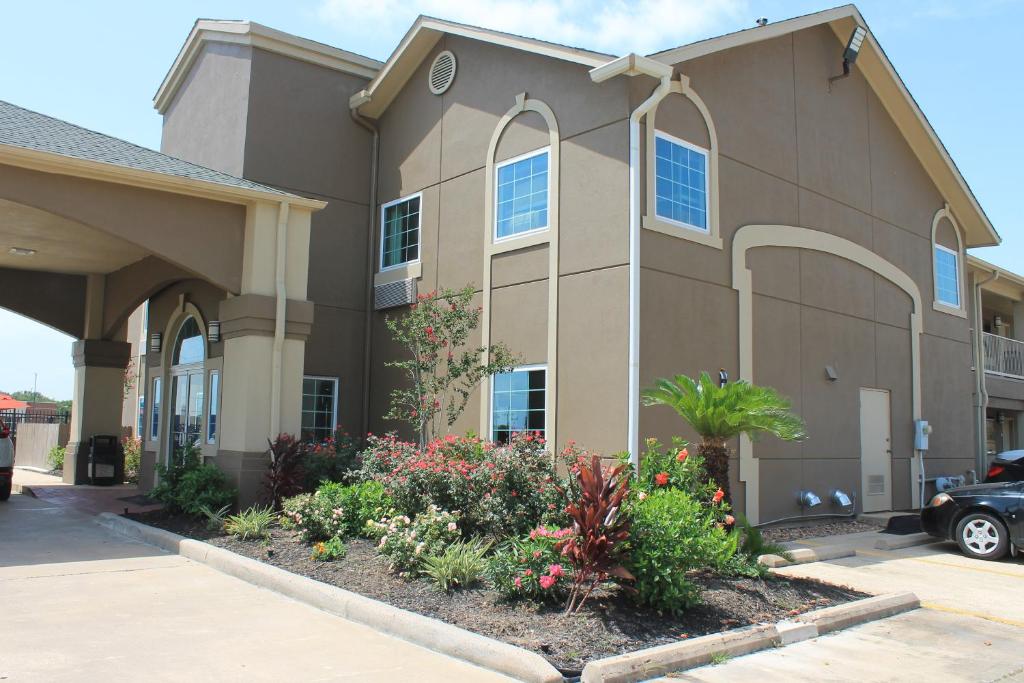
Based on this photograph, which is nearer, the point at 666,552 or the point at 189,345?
the point at 666,552

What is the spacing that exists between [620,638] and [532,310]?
23.2ft

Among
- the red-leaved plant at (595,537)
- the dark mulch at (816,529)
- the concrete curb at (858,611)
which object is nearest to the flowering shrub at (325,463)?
the red-leaved plant at (595,537)

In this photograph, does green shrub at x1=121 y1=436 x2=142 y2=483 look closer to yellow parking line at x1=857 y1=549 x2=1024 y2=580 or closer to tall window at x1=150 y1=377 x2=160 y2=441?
tall window at x1=150 y1=377 x2=160 y2=441

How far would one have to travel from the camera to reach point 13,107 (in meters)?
→ 13.8

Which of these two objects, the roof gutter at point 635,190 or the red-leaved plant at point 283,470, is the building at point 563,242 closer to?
the roof gutter at point 635,190

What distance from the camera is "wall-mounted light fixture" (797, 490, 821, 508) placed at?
1402 centimetres

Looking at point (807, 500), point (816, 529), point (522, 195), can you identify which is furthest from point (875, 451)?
point (522, 195)

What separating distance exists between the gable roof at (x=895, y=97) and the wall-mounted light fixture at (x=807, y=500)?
731 centimetres

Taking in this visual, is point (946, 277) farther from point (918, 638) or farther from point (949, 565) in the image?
point (918, 638)

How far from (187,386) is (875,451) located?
13.2 m

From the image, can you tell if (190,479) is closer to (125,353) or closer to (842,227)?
(125,353)

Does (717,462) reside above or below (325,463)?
above

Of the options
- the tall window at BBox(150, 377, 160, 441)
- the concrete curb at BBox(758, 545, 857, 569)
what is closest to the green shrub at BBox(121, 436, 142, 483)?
the tall window at BBox(150, 377, 160, 441)

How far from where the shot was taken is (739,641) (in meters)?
6.90
